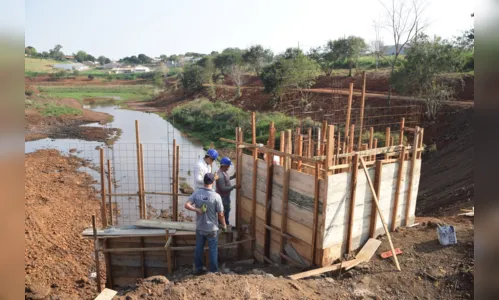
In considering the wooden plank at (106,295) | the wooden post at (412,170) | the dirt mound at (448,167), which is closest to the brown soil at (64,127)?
the dirt mound at (448,167)

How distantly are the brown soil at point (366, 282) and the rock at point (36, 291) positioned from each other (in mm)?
2815

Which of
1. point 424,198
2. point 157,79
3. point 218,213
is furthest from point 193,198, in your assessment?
point 157,79

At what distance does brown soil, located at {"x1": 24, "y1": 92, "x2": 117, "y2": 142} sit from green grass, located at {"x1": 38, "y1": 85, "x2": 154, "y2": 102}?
22225mm

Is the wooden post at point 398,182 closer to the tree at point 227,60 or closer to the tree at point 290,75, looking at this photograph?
the tree at point 290,75

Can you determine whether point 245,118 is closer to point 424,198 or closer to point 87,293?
point 424,198

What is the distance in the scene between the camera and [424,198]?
12.3 m

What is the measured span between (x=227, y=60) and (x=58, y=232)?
1755 inches

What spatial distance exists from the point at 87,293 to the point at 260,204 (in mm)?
4622

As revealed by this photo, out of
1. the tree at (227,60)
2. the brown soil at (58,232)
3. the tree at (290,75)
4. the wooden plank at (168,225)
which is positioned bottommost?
the brown soil at (58,232)

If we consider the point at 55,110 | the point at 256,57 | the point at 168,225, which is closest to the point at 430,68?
the point at 168,225

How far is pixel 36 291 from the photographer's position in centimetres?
773

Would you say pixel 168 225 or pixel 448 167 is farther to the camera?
pixel 448 167

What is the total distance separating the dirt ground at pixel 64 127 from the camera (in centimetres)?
2911

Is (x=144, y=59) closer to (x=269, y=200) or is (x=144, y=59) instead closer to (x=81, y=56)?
(x=81, y=56)
